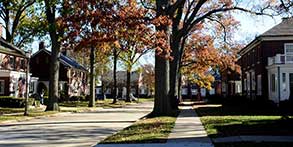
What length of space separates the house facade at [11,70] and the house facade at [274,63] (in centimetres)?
2528

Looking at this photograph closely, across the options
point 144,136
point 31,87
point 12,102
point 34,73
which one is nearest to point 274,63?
point 12,102

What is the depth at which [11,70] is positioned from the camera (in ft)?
172

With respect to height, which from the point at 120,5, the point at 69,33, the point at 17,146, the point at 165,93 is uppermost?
the point at 120,5

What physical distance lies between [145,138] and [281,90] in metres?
26.9

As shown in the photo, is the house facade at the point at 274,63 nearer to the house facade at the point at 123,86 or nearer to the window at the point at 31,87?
the window at the point at 31,87

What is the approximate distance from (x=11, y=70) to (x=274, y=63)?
29755mm

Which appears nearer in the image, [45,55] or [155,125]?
[155,125]

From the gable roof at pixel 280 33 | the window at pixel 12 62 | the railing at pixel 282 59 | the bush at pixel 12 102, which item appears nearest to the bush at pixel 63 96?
the window at pixel 12 62

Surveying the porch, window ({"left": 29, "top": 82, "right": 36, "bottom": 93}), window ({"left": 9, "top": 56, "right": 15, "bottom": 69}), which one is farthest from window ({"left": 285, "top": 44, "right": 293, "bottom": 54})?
window ({"left": 29, "top": 82, "right": 36, "bottom": 93})

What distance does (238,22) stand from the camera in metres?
43.8

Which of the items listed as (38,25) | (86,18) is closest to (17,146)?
(86,18)

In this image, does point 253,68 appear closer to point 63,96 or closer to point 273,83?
point 273,83

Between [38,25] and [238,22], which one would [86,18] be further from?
[238,22]

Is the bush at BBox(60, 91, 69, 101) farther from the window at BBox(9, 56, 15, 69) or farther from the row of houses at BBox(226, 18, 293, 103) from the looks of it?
the row of houses at BBox(226, 18, 293, 103)
